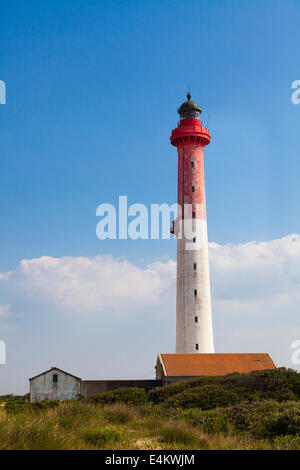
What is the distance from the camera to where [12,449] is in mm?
9391

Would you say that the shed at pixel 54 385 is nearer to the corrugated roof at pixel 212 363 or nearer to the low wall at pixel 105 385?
the low wall at pixel 105 385

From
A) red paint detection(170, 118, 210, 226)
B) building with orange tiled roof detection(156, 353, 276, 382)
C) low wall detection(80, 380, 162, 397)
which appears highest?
red paint detection(170, 118, 210, 226)

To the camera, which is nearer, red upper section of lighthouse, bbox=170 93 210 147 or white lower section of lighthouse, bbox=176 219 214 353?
white lower section of lighthouse, bbox=176 219 214 353

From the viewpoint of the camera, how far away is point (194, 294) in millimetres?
42281

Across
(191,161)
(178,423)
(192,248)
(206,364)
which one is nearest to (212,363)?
(206,364)

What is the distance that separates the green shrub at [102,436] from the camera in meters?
11.3

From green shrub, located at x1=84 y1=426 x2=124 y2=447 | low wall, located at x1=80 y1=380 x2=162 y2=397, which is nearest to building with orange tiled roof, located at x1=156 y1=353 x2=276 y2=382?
low wall, located at x1=80 y1=380 x2=162 y2=397

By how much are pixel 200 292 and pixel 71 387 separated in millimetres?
13214

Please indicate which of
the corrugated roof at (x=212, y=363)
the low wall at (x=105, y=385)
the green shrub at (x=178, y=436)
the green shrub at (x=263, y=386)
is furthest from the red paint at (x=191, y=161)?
the green shrub at (x=178, y=436)

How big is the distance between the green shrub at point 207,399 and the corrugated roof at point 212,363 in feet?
42.4

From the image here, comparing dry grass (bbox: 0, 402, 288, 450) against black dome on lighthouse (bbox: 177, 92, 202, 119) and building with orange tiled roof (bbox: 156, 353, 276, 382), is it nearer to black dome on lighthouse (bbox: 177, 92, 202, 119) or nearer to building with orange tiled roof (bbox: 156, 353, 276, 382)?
building with orange tiled roof (bbox: 156, 353, 276, 382)

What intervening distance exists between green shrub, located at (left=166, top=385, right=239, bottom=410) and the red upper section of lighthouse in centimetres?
2651

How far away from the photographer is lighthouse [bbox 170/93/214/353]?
41.8 metres
